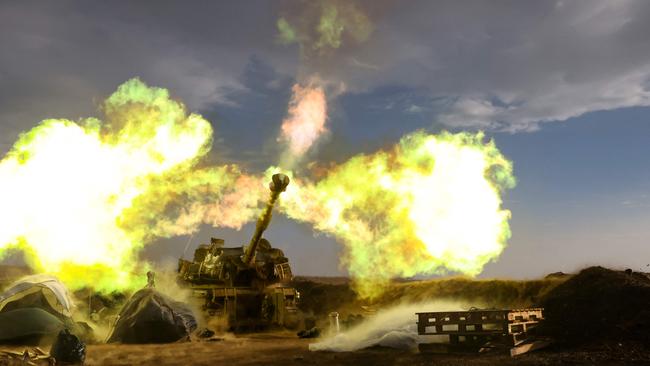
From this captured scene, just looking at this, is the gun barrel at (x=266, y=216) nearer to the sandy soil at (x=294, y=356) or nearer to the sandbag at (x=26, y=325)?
the sandy soil at (x=294, y=356)

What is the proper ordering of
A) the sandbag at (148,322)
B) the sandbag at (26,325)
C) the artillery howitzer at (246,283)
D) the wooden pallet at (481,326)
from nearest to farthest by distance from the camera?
the wooden pallet at (481,326) → the sandbag at (26,325) → the sandbag at (148,322) → the artillery howitzer at (246,283)

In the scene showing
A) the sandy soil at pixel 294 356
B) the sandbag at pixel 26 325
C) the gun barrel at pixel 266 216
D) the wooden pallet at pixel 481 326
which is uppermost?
the gun barrel at pixel 266 216

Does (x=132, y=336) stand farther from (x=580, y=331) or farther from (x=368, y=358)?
(x=580, y=331)

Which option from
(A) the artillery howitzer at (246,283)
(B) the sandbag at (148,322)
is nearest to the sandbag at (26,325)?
(B) the sandbag at (148,322)

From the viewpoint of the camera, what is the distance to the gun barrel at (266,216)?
24.4m

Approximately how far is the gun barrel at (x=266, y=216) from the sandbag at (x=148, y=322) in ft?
20.7

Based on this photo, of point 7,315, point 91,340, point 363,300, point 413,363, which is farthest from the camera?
point 363,300

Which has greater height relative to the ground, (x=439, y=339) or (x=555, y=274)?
(x=555, y=274)

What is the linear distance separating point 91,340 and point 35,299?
2889mm

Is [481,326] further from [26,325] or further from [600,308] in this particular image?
[26,325]

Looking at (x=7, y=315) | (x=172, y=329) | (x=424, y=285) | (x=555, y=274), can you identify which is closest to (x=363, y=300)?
(x=424, y=285)

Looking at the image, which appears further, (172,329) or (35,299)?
(172,329)

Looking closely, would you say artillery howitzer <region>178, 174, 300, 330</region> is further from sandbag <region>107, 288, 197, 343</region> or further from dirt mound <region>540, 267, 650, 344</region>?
dirt mound <region>540, 267, 650, 344</region>

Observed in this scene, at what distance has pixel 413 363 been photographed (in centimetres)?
1420
